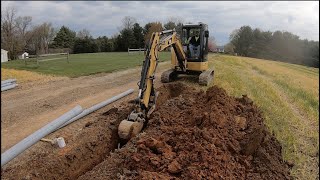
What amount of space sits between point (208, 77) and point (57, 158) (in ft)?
29.9

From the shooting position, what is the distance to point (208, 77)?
1516 cm

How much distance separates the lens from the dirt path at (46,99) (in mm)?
9608

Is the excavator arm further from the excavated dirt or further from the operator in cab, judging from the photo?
the operator in cab

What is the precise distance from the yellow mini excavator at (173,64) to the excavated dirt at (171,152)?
1.14ft

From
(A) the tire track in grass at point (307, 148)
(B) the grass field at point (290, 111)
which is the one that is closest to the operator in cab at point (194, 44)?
(B) the grass field at point (290, 111)

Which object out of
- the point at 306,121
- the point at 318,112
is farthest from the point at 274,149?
the point at 318,112

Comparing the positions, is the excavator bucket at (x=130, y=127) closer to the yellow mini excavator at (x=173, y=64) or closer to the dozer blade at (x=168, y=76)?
the yellow mini excavator at (x=173, y=64)

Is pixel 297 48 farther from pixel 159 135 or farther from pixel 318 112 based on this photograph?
pixel 159 135

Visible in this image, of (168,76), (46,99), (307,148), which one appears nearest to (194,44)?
(168,76)

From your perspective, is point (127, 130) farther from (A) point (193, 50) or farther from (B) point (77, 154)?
(A) point (193, 50)

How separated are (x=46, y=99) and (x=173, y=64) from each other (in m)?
5.82

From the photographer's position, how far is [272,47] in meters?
35.7

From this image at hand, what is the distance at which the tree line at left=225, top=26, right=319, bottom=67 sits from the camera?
21875mm

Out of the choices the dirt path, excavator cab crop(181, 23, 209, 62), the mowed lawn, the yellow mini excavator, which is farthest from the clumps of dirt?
excavator cab crop(181, 23, 209, 62)
